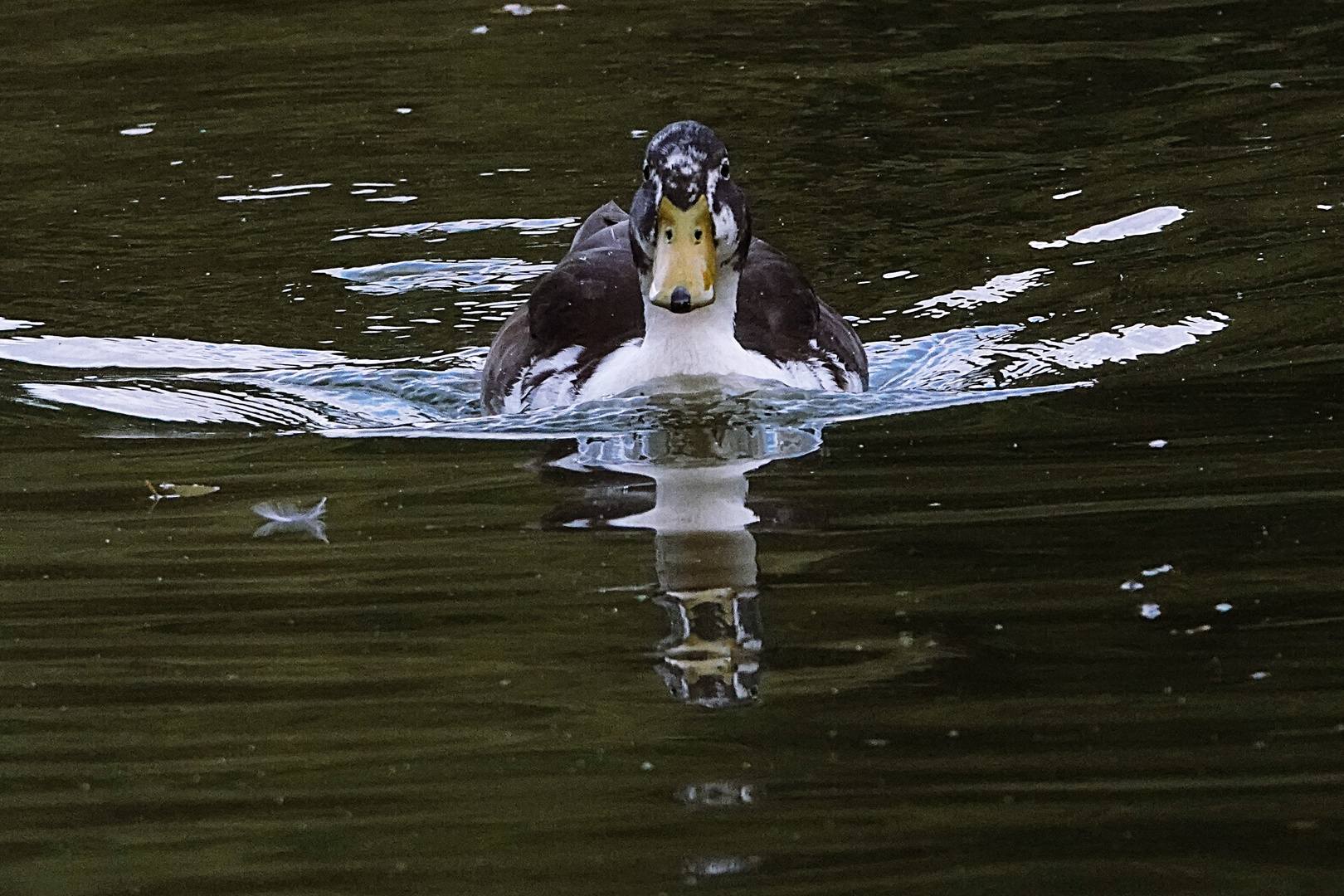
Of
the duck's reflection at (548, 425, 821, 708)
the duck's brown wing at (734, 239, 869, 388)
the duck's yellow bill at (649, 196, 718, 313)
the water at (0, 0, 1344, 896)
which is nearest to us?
the water at (0, 0, 1344, 896)

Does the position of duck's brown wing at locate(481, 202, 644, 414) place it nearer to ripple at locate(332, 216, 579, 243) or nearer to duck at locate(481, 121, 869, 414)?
duck at locate(481, 121, 869, 414)

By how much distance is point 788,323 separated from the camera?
909cm

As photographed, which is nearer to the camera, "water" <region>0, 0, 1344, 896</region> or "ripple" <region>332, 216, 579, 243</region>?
"water" <region>0, 0, 1344, 896</region>

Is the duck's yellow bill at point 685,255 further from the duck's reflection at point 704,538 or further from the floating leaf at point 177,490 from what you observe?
the floating leaf at point 177,490

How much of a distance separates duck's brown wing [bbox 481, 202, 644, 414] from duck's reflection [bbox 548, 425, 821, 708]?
871 mm

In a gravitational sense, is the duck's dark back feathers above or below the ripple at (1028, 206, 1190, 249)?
above

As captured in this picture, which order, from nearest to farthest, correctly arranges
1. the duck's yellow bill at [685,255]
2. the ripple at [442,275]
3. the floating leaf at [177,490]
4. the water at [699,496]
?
the water at [699,496], the floating leaf at [177,490], the duck's yellow bill at [685,255], the ripple at [442,275]

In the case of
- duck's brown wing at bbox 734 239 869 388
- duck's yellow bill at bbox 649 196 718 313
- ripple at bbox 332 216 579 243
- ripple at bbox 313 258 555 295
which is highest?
duck's yellow bill at bbox 649 196 718 313

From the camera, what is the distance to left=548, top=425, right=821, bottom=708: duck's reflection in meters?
5.21

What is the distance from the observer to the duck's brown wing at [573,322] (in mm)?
8898

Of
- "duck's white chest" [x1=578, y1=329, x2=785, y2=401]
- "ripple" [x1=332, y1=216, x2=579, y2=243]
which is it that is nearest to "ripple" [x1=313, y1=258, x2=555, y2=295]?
"ripple" [x1=332, y1=216, x2=579, y2=243]

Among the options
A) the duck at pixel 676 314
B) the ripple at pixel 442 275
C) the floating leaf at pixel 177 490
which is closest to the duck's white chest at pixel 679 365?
the duck at pixel 676 314

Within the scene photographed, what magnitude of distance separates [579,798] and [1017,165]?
825 centimetres

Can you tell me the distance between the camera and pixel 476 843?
4309mm
